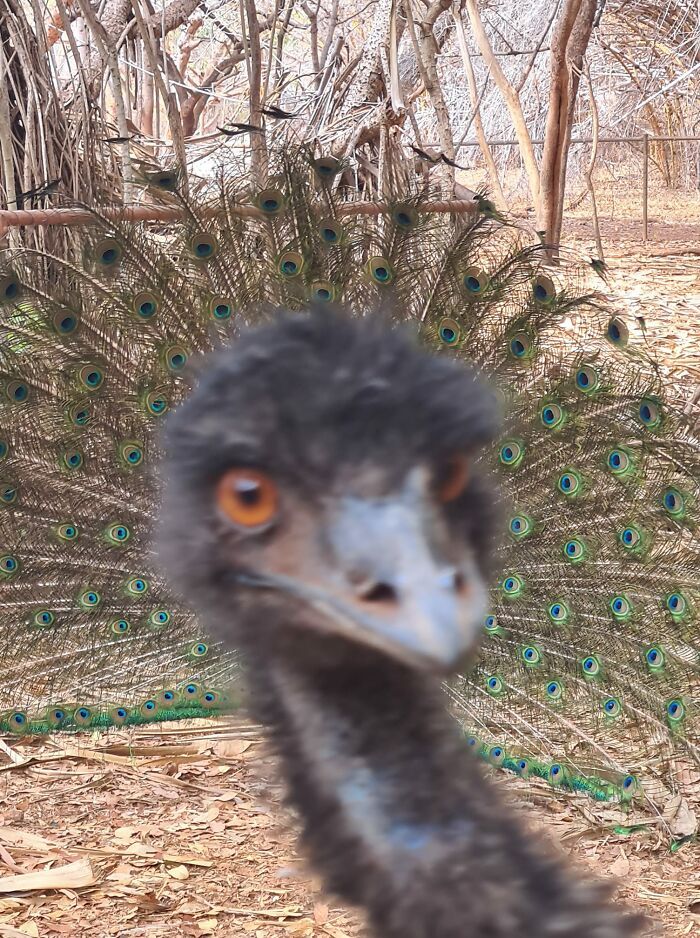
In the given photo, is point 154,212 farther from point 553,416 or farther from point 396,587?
point 396,587

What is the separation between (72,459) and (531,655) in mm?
1494

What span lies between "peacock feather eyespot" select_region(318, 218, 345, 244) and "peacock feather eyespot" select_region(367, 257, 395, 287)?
11cm

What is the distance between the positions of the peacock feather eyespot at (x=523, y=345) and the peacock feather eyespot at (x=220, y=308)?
0.84 metres

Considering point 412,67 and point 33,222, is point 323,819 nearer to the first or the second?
point 33,222

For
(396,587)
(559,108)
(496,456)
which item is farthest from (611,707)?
(559,108)

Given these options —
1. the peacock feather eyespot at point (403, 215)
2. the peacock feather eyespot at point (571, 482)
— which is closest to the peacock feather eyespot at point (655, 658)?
the peacock feather eyespot at point (571, 482)

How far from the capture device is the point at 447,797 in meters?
1.05

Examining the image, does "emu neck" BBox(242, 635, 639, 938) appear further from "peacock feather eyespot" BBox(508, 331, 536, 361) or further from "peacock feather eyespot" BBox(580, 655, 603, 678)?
"peacock feather eyespot" BBox(508, 331, 536, 361)

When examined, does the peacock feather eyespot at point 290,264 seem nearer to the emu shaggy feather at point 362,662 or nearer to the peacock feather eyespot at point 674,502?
the peacock feather eyespot at point 674,502

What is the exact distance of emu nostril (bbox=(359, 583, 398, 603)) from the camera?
87cm

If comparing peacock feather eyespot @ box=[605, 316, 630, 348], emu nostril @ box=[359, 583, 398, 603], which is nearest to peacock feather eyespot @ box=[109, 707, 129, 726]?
peacock feather eyespot @ box=[605, 316, 630, 348]

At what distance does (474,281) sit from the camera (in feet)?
10.3

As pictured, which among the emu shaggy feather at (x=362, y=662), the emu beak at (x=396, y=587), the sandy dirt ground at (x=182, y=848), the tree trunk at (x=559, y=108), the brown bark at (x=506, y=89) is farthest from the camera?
the brown bark at (x=506, y=89)

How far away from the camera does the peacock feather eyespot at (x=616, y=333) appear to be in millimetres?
3160
